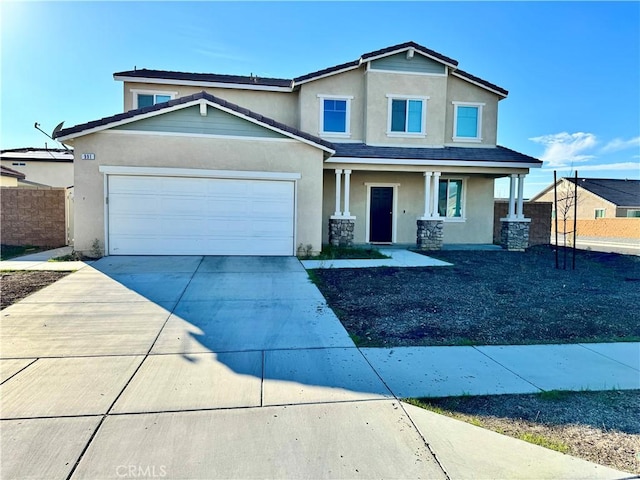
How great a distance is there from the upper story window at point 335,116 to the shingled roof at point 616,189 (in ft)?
121

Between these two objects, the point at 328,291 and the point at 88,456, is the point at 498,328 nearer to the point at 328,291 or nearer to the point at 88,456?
the point at 328,291

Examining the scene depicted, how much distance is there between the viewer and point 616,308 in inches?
281

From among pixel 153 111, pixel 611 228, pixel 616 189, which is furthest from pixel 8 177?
pixel 616 189

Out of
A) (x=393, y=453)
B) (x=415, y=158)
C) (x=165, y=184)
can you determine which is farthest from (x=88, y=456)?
(x=415, y=158)

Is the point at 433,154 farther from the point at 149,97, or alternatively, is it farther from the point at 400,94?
the point at 149,97

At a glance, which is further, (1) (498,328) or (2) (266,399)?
(1) (498,328)

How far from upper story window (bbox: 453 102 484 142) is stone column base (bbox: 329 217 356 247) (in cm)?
636

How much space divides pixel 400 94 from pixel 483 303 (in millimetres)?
10594

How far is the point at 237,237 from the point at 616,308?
9.25 metres

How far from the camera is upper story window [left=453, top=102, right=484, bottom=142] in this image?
16.0 m

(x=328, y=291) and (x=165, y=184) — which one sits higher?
(x=165, y=184)

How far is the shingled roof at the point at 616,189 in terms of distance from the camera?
3900cm

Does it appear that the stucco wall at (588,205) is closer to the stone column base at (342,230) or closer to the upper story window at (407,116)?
the upper story window at (407,116)

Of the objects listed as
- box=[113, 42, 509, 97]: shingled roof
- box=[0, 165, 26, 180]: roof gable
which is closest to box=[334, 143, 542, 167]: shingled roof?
box=[113, 42, 509, 97]: shingled roof
